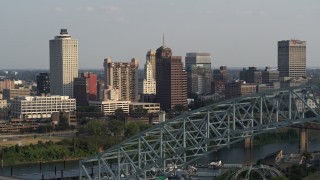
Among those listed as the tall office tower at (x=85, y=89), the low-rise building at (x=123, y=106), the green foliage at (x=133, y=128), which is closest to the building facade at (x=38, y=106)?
the low-rise building at (x=123, y=106)

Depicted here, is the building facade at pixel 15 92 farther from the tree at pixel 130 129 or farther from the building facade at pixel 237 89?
the tree at pixel 130 129

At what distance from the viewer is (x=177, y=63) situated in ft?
204

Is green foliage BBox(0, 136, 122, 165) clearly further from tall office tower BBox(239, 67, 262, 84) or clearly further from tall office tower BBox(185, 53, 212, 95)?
tall office tower BBox(239, 67, 262, 84)

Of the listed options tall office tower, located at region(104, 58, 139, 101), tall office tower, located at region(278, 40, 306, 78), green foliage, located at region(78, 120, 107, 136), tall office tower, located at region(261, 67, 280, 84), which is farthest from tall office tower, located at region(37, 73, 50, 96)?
green foliage, located at region(78, 120, 107, 136)

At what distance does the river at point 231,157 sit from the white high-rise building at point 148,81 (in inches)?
1343

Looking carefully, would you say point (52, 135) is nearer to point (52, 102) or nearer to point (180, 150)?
A: point (52, 102)

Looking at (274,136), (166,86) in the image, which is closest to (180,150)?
(274,136)

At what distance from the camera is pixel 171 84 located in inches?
2410

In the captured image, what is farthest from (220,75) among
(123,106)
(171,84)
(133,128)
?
(133,128)

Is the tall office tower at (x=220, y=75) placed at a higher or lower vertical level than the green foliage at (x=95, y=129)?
higher

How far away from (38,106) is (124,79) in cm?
1378

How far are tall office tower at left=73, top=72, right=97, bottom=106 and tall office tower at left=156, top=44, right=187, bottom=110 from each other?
7.63 m

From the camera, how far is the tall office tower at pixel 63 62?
7419 cm

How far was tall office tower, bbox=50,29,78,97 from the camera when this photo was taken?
7419 centimetres
